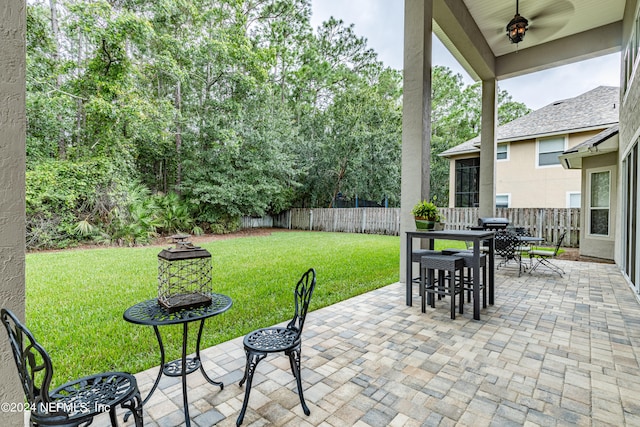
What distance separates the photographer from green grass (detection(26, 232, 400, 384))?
2.60m

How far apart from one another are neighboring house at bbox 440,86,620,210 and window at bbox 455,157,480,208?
153 mm

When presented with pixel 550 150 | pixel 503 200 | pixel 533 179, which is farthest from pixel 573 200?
pixel 503 200

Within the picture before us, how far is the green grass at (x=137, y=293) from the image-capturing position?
103 inches

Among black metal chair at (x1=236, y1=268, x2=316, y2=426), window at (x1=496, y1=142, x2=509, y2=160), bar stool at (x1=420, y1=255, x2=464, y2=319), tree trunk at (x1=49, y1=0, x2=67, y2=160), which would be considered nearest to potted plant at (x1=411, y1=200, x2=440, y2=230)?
bar stool at (x1=420, y1=255, x2=464, y2=319)

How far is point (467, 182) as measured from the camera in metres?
14.5

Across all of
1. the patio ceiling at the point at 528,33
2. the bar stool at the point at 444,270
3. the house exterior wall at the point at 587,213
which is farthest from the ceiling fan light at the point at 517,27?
the bar stool at the point at 444,270

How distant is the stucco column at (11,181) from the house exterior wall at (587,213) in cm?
949

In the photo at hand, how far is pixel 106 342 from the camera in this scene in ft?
9.05

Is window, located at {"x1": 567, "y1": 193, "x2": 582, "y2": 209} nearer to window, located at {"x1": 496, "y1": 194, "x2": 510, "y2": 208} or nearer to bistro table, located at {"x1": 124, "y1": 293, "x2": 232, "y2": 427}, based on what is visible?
window, located at {"x1": 496, "y1": 194, "x2": 510, "y2": 208}

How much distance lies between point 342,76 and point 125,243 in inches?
564

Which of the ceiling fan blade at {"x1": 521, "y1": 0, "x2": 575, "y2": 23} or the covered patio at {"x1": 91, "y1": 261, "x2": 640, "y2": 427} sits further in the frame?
the ceiling fan blade at {"x1": 521, "y1": 0, "x2": 575, "y2": 23}

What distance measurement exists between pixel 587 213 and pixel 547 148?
5.41 m

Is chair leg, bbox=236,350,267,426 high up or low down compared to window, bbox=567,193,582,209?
down

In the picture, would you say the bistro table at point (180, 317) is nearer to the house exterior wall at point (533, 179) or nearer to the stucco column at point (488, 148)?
the stucco column at point (488, 148)
